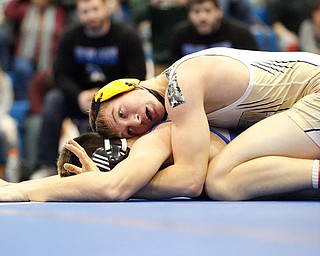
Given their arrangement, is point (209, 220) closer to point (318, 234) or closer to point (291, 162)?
point (318, 234)

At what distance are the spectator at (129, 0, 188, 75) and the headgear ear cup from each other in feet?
10.9

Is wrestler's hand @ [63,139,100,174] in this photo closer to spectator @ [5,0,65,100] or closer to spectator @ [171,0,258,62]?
spectator @ [171,0,258,62]

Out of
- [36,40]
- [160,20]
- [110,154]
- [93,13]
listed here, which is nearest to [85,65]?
[93,13]

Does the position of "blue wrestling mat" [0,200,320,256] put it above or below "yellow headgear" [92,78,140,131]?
below

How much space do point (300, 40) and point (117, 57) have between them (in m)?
2.03

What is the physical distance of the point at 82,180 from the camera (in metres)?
2.68

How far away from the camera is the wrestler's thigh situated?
2.69 metres

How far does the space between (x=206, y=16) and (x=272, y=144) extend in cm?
295

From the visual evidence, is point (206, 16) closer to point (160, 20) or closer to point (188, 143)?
point (160, 20)

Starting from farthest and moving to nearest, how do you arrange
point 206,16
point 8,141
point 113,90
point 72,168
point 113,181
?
1. point 8,141
2. point 206,16
3. point 113,90
4. point 72,168
5. point 113,181

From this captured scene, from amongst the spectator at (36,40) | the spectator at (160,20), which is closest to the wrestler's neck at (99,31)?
the spectator at (160,20)

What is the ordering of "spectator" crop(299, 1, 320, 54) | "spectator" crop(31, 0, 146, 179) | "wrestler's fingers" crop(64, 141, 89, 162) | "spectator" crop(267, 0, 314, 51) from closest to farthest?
Result: 1. "wrestler's fingers" crop(64, 141, 89, 162)
2. "spectator" crop(31, 0, 146, 179)
3. "spectator" crop(299, 1, 320, 54)
4. "spectator" crop(267, 0, 314, 51)

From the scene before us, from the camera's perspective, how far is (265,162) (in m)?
2.66

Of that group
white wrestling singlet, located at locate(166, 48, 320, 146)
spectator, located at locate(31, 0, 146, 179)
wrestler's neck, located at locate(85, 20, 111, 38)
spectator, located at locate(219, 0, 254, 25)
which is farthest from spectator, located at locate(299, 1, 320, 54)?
white wrestling singlet, located at locate(166, 48, 320, 146)
